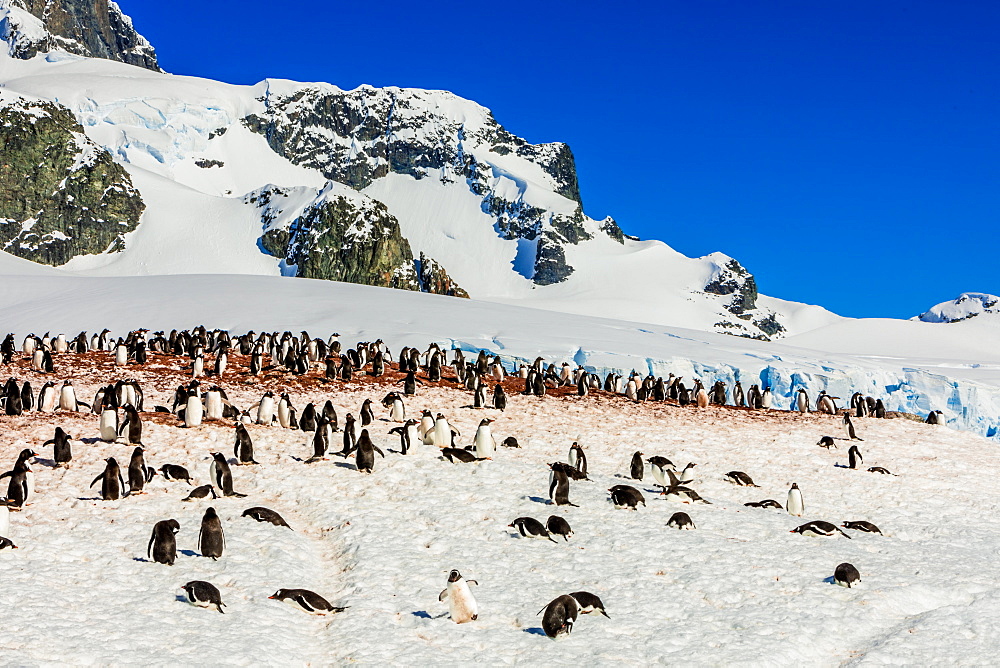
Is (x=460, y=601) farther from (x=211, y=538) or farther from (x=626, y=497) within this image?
(x=626, y=497)

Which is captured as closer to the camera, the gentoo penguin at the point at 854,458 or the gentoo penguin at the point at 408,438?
the gentoo penguin at the point at 408,438

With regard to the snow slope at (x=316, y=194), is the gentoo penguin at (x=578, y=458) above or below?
below

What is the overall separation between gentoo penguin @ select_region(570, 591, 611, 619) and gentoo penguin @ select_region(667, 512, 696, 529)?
385 cm

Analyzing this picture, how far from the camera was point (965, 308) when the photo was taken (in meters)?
155

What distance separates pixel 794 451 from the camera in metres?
20.1

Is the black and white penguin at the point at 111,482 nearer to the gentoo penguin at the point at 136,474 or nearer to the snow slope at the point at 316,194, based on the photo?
the gentoo penguin at the point at 136,474

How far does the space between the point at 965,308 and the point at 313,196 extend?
11677cm

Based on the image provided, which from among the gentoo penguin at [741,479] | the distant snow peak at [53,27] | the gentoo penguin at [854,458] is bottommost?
the gentoo penguin at [741,479]

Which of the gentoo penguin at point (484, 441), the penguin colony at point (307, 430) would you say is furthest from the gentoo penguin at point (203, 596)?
the gentoo penguin at point (484, 441)

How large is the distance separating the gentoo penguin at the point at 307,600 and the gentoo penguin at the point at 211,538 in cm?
137

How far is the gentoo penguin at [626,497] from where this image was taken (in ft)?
46.6

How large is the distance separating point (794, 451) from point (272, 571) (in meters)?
13.6

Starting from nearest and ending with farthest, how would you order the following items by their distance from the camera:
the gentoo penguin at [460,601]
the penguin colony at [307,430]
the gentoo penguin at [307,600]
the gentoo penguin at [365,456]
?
1. the gentoo penguin at [460,601]
2. the gentoo penguin at [307,600]
3. the penguin colony at [307,430]
4. the gentoo penguin at [365,456]

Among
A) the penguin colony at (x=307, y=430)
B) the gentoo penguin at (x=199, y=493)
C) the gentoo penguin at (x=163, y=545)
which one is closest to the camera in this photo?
the gentoo penguin at (x=163, y=545)
